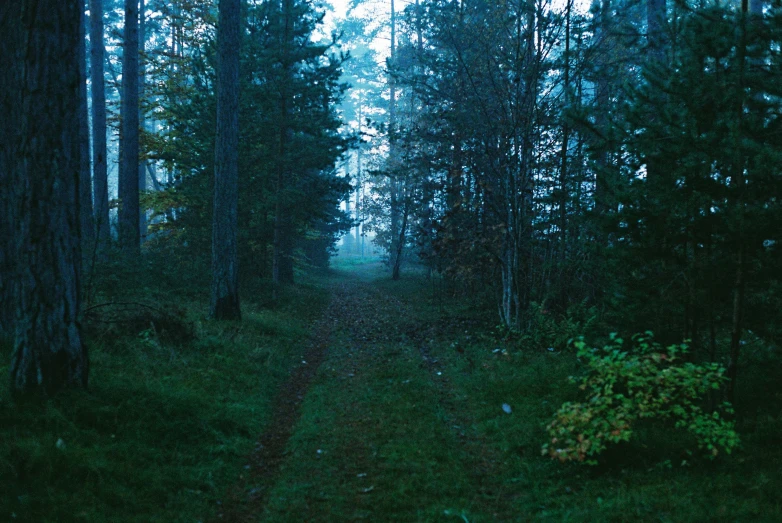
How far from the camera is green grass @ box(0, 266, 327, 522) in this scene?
14.4 ft

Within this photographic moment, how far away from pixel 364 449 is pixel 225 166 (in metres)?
8.62

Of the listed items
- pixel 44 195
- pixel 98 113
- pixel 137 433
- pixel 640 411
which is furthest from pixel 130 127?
pixel 640 411

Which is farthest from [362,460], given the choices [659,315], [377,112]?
[377,112]

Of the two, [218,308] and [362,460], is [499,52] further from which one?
[362,460]

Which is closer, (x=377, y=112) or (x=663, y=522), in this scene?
(x=663, y=522)

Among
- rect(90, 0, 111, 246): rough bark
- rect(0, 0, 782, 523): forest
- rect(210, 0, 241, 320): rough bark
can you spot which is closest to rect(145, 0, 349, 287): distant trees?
rect(90, 0, 111, 246): rough bark

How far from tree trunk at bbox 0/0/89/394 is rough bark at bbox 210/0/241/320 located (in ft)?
22.6

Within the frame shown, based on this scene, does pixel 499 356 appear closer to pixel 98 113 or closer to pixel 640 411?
pixel 640 411

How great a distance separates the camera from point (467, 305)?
17.2 meters

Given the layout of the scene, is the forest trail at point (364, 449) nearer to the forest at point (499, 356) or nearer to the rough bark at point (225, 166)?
the forest at point (499, 356)

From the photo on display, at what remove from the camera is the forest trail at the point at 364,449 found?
5000mm

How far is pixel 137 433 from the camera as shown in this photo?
5.69 metres

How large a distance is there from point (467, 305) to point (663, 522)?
1320cm

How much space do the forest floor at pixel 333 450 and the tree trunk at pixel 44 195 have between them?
57 cm
